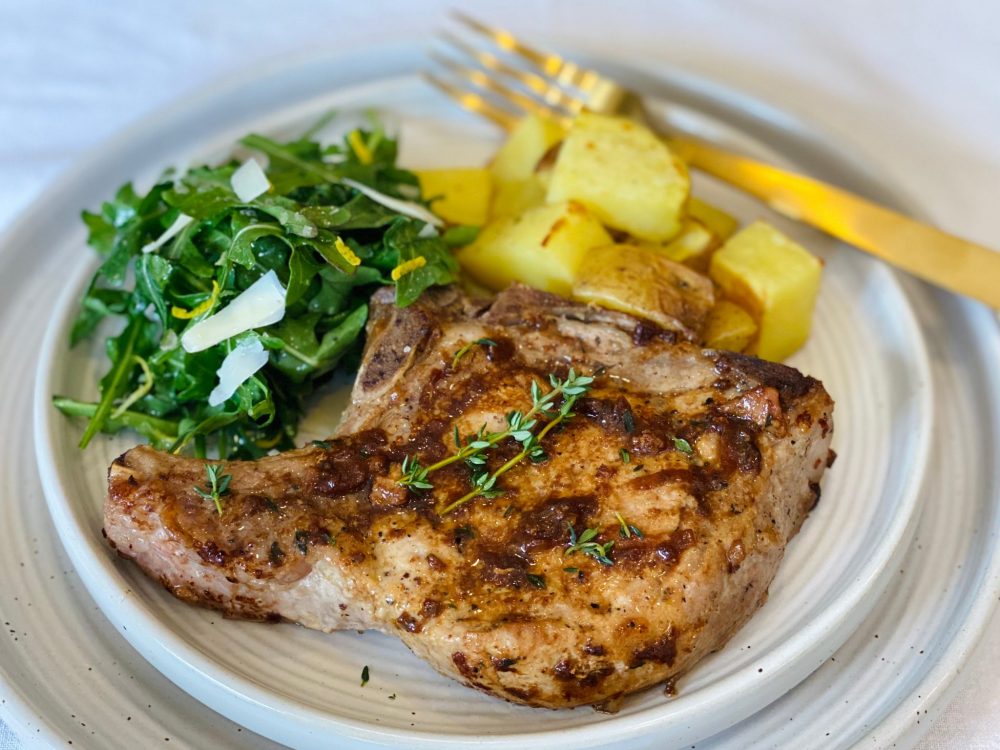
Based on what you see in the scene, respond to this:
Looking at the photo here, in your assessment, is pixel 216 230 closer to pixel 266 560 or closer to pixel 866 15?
pixel 266 560

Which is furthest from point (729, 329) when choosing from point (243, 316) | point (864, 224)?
point (243, 316)

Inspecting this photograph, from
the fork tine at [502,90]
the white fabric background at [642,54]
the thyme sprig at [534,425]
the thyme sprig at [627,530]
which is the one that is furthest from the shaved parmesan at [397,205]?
the thyme sprig at [627,530]

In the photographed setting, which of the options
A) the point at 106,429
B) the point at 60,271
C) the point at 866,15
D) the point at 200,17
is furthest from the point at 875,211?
the point at 200,17

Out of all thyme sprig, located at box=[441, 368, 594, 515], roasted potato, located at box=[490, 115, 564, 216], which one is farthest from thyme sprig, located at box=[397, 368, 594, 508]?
roasted potato, located at box=[490, 115, 564, 216]

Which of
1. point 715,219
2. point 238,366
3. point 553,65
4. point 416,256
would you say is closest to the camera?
point 238,366

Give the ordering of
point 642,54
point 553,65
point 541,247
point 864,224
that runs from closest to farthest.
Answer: point 541,247 < point 864,224 < point 553,65 < point 642,54

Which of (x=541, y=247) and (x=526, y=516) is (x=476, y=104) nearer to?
(x=541, y=247)

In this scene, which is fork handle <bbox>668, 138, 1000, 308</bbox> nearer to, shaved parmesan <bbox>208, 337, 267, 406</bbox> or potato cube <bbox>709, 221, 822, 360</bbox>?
potato cube <bbox>709, 221, 822, 360</bbox>
